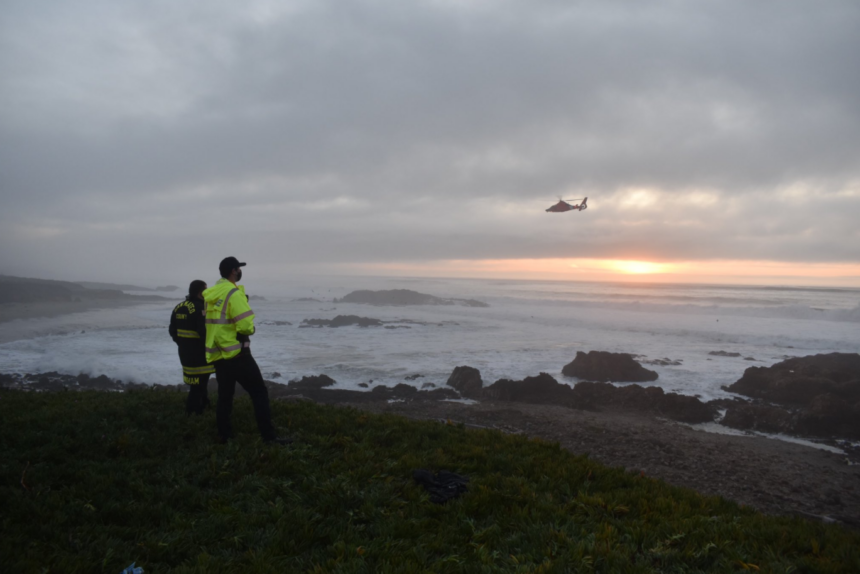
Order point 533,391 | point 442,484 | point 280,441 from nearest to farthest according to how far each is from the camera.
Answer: point 442,484 < point 280,441 < point 533,391

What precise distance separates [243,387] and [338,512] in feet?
7.07

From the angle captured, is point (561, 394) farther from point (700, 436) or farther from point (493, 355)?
point (493, 355)

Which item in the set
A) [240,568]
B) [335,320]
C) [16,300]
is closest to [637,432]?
[240,568]

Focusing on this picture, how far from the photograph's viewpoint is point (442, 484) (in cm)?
534

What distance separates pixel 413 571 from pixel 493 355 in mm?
24789

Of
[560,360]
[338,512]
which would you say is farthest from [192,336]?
[560,360]

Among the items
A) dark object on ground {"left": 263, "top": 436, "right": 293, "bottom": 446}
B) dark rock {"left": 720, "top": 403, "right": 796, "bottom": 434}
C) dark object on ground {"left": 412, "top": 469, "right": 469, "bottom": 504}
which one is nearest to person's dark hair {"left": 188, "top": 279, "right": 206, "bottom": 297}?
dark object on ground {"left": 263, "top": 436, "right": 293, "bottom": 446}

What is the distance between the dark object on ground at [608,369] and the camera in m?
22.0

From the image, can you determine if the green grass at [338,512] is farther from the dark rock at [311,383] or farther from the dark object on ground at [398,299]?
the dark object on ground at [398,299]

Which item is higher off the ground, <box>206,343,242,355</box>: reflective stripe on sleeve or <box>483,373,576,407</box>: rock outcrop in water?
<box>206,343,242,355</box>: reflective stripe on sleeve

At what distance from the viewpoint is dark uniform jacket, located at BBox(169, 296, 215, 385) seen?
23.2 ft

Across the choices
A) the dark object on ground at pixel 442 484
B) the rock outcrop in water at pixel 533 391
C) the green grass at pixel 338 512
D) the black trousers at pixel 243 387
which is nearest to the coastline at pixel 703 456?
the rock outcrop in water at pixel 533 391

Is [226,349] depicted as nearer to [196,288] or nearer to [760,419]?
[196,288]

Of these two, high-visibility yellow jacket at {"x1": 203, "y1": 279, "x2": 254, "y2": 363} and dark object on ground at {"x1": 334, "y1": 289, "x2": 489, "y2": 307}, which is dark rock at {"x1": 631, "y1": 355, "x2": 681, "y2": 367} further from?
dark object on ground at {"x1": 334, "y1": 289, "x2": 489, "y2": 307}
